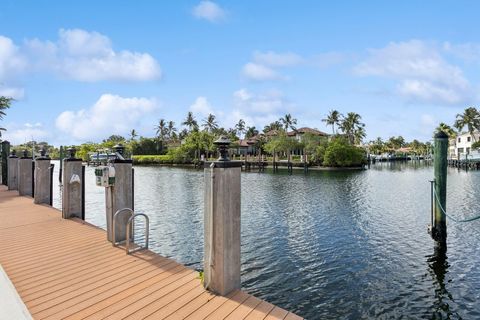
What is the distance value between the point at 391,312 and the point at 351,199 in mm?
16517

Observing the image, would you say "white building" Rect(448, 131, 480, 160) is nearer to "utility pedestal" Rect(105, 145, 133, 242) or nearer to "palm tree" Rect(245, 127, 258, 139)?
"palm tree" Rect(245, 127, 258, 139)

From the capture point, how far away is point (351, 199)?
72.8ft

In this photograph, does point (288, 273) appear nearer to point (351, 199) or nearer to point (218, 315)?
point (218, 315)

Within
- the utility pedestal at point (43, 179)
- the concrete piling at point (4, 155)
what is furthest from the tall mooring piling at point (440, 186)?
the concrete piling at point (4, 155)

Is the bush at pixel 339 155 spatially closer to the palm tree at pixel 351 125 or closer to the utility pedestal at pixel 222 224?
the palm tree at pixel 351 125

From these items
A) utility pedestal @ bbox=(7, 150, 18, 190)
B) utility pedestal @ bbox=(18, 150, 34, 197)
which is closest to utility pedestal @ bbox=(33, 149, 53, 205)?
utility pedestal @ bbox=(18, 150, 34, 197)

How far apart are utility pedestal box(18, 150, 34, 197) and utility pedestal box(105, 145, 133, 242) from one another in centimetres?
902

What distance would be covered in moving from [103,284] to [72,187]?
16.8 ft

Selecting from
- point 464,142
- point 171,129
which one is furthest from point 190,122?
point 464,142

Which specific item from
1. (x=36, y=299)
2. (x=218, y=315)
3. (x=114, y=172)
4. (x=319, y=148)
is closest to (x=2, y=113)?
(x=114, y=172)

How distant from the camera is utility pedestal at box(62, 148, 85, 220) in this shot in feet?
27.8

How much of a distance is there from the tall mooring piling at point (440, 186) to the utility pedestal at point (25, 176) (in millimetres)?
14739

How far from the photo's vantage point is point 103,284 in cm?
433

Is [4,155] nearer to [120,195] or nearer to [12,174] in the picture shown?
[12,174]
